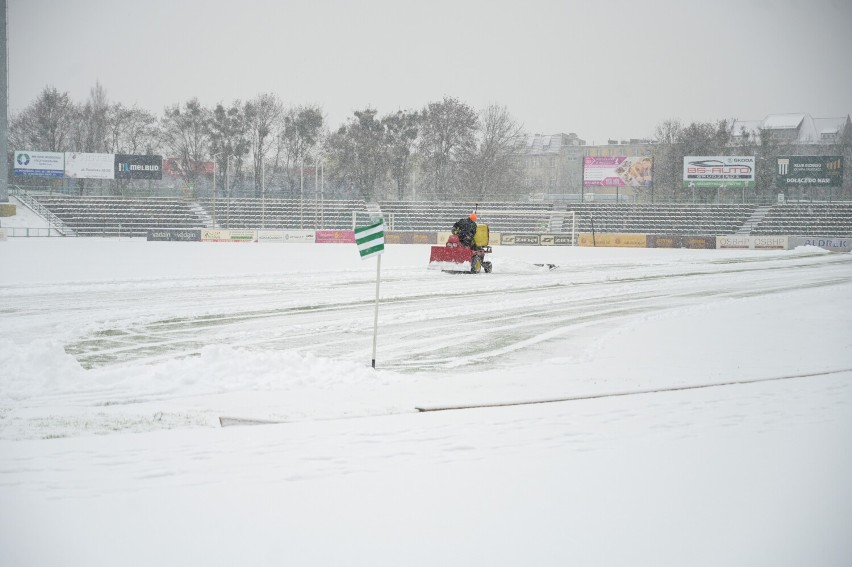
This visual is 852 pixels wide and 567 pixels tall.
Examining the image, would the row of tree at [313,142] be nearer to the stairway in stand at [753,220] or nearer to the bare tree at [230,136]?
the bare tree at [230,136]

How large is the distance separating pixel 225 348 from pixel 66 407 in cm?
267

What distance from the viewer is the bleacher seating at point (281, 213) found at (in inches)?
2498

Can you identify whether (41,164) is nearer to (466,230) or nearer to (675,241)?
(675,241)

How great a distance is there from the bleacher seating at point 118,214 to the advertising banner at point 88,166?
3.93 m

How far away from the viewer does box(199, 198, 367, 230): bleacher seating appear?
63.4 m

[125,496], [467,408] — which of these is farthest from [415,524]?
[467,408]

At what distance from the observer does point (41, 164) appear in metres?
69.2

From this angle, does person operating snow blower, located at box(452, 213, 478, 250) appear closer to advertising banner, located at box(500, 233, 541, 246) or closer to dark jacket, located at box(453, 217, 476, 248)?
dark jacket, located at box(453, 217, 476, 248)

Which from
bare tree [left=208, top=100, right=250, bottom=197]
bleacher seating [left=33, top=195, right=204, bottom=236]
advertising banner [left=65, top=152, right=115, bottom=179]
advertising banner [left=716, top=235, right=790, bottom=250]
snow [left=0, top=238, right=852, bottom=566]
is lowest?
snow [left=0, top=238, right=852, bottom=566]

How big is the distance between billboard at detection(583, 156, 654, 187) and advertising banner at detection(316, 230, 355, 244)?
2169 cm

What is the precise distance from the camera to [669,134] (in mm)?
88625

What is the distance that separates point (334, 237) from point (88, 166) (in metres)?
26.5

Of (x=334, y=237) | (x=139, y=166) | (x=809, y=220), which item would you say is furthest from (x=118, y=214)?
(x=809, y=220)

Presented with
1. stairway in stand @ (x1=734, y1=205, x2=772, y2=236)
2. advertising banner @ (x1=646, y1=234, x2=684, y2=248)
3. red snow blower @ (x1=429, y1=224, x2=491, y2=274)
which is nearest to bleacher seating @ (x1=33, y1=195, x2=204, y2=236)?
advertising banner @ (x1=646, y1=234, x2=684, y2=248)
